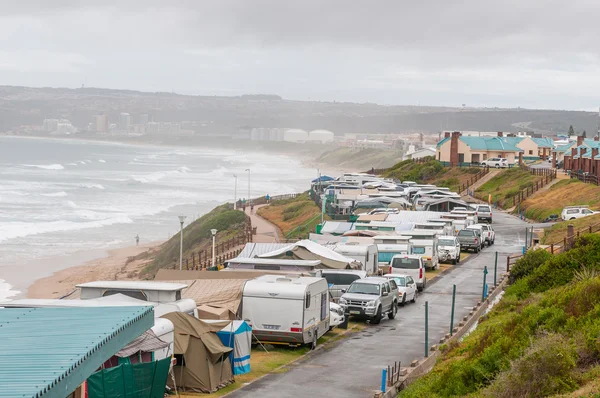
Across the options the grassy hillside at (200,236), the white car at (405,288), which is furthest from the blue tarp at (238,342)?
the grassy hillside at (200,236)

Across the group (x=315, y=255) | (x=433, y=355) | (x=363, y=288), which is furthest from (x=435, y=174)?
(x=433, y=355)

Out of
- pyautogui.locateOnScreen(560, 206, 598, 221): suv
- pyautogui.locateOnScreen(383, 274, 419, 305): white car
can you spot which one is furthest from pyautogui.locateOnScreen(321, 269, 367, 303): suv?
pyautogui.locateOnScreen(560, 206, 598, 221): suv

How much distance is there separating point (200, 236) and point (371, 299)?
3907 centimetres

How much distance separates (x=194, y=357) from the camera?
1967 centimetres

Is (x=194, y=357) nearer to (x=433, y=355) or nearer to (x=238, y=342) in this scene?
(x=238, y=342)

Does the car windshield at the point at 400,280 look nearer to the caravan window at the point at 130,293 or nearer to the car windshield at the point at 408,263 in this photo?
the car windshield at the point at 408,263

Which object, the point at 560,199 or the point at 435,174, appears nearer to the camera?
the point at 560,199

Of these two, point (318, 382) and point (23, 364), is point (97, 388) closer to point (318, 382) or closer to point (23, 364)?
point (23, 364)

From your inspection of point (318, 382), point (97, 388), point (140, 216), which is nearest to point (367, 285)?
point (318, 382)

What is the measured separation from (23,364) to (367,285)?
18.5 m

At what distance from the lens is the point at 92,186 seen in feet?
467

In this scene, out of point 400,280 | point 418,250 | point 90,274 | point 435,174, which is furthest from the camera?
point 435,174

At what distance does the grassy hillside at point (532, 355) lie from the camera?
15141mm

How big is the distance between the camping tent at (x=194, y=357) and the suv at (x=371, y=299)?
9.15 metres
